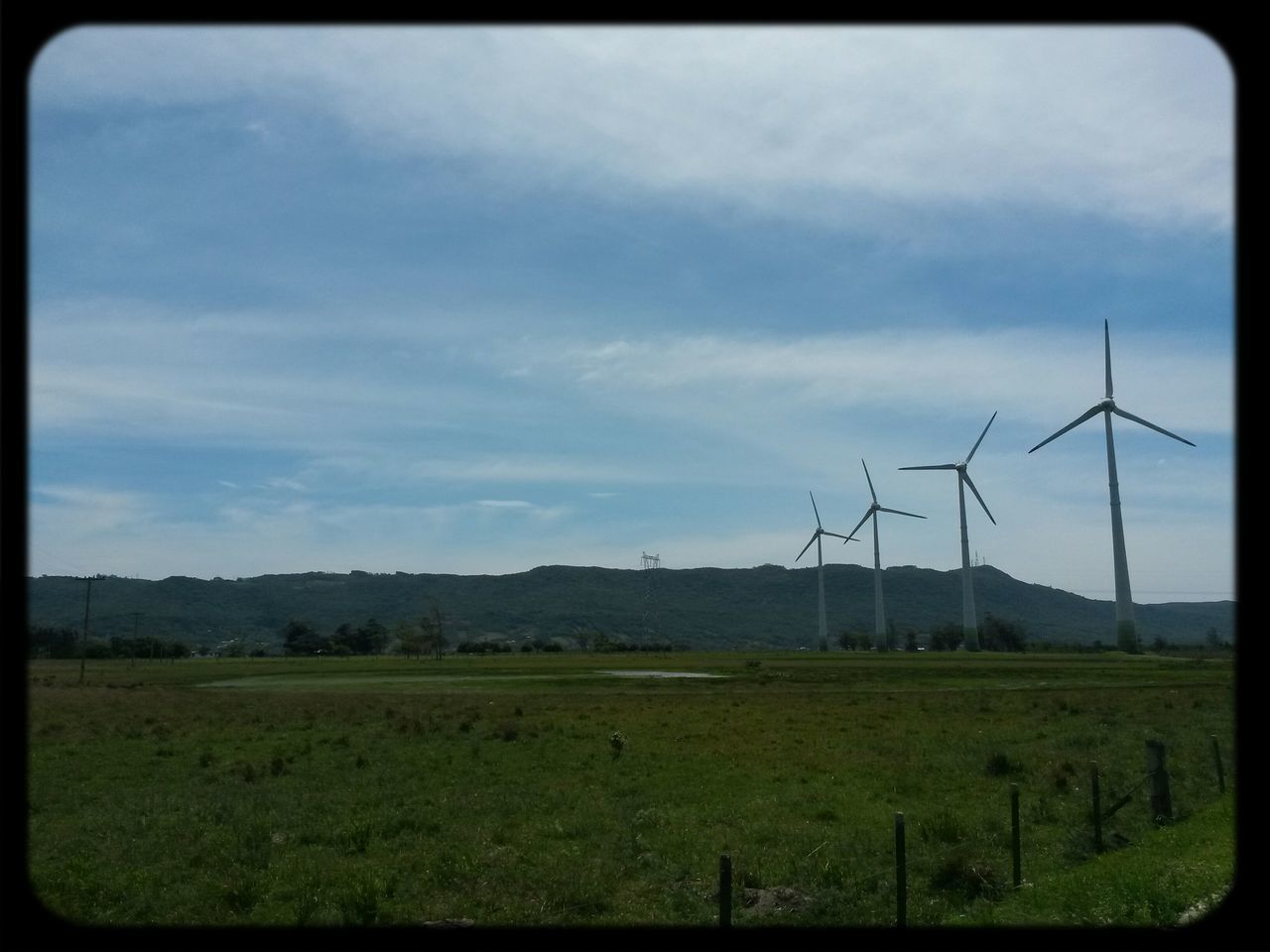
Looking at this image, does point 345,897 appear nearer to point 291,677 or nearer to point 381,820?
point 381,820

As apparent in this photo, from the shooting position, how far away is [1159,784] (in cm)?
1448

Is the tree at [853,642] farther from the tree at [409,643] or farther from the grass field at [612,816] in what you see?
the grass field at [612,816]

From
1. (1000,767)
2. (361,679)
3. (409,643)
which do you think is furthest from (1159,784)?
(409,643)

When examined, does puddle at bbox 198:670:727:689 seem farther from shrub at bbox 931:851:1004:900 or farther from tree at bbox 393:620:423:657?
tree at bbox 393:620:423:657

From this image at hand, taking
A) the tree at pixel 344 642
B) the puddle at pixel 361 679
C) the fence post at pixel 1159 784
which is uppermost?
the fence post at pixel 1159 784

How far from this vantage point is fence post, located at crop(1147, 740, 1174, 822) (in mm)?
14172

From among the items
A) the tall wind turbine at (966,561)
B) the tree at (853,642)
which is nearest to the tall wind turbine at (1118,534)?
the tall wind turbine at (966,561)

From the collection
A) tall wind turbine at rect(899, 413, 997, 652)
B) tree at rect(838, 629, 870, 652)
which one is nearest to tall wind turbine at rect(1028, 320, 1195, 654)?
tall wind turbine at rect(899, 413, 997, 652)

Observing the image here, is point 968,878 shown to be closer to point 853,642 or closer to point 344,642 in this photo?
point 344,642

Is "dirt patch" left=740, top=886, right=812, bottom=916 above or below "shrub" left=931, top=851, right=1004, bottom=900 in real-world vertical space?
below

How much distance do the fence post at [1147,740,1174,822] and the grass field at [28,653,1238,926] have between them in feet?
1.15

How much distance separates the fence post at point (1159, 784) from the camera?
14.2m

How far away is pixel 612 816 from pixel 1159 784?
295 inches

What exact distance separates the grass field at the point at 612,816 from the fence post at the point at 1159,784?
0.35 m
